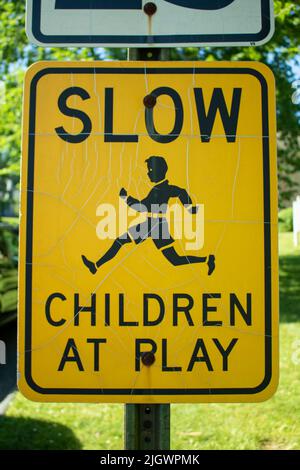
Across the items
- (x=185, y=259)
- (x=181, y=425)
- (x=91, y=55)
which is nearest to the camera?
(x=185, y=259)

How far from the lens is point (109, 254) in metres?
1.55

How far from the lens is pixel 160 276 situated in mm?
1554

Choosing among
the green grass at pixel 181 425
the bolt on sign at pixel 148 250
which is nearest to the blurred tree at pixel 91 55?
the green grass at pixel 181 425

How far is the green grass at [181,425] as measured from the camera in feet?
14.2

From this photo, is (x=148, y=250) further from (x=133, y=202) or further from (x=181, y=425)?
(x=181, y=425)

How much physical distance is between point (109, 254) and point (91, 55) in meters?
7.52

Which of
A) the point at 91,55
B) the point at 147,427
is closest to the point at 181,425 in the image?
the point at 147,427

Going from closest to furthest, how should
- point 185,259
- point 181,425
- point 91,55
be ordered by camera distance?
point 185,259 → point 181,425 → point 91,55

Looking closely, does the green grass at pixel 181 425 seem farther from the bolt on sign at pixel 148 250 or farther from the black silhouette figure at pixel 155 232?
the black silhouette figure at pixel 155 232

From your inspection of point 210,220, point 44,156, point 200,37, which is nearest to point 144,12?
point 200,37

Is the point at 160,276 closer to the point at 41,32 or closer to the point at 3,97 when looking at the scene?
the point at 41,32

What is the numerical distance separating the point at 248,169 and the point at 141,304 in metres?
0.49

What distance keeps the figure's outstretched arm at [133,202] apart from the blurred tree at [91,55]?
515 centimetres

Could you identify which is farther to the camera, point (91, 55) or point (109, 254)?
point (91, 55)
